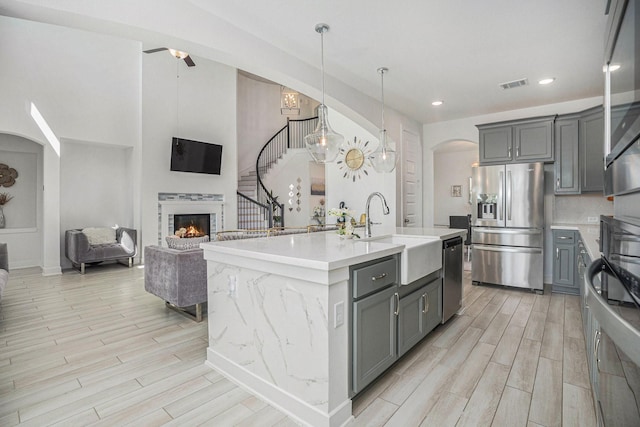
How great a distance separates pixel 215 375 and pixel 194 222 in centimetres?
561

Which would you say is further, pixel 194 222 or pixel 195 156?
pixel 194 222

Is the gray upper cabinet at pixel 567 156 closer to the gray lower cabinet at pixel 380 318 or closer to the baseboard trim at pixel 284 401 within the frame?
the gray lower cabinet at pixel 380 318

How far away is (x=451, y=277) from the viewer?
11.1 ft

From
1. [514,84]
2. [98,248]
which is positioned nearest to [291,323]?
[514,84]

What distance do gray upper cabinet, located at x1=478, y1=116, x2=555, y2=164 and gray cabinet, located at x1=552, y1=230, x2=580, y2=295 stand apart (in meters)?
1.12

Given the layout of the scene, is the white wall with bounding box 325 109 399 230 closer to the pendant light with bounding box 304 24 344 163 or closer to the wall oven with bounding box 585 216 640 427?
the pendant light with bounding box 304 24 344 163

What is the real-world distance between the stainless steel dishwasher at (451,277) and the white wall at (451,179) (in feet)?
22.4

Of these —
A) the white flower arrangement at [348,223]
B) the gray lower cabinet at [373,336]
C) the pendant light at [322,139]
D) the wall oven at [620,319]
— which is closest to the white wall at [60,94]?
the pendant light at [322,139]

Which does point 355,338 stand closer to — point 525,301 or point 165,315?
point 165,315

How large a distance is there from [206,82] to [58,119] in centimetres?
303

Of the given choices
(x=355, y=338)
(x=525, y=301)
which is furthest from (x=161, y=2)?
(x=525, y=301)

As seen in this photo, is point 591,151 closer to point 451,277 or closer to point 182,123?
point 451,277

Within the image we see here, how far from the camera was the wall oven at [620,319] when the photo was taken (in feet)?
1.63

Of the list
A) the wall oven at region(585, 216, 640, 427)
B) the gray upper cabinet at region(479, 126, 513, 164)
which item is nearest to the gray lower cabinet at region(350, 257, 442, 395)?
the wall oven at region(585, 216, 640, 427)
